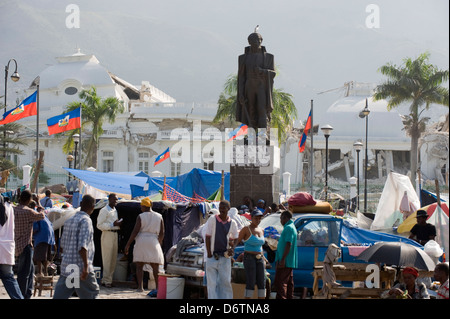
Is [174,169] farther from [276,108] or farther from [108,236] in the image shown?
[108,236]

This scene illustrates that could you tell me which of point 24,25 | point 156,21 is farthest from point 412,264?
point 156,21

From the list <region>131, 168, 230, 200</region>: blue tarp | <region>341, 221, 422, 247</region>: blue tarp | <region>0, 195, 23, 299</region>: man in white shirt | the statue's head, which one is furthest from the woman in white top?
<region>131, 168, 230, 200</region>: blue tarp

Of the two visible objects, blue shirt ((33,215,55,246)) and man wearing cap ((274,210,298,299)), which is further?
blue shirt ((33,215,55,246))

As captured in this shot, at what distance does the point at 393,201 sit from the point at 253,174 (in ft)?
16.0

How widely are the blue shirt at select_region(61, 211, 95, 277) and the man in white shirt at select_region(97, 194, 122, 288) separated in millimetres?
4647

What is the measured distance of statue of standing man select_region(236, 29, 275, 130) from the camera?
1725 cm

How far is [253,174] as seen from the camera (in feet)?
56.3

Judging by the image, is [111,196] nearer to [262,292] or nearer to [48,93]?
[262,292]

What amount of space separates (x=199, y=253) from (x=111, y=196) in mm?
2632

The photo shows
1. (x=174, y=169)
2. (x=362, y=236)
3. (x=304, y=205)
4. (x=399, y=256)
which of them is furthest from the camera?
(x=174, y=169)

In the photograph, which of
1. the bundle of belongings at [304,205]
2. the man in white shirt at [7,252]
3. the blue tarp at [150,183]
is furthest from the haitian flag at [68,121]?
the man in white shirt at [7,252]

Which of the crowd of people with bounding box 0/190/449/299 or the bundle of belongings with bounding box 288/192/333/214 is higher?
the bundle of belongings with bounding box 288/192/333/214

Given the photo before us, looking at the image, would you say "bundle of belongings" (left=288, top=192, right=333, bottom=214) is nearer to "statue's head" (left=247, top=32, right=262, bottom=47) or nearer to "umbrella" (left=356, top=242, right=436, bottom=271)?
"umbrella" (left=356, top=242, right=436, bottom=271)

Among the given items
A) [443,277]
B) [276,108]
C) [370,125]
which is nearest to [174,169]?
[276,108]
